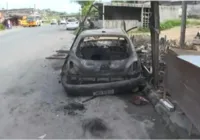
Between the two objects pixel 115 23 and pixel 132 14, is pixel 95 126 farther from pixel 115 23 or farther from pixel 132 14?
pixel 132 14

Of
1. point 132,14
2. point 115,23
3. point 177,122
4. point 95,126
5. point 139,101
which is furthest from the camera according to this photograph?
point 132,14

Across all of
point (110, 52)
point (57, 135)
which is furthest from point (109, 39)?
point (57, 135)

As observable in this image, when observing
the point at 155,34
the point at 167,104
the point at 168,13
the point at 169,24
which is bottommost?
the point at 167,104

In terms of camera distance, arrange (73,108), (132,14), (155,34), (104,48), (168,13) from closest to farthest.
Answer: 1. (73,108)
2. (155,34)
3. (104,48)
4. (132,14)
5. (168,13)

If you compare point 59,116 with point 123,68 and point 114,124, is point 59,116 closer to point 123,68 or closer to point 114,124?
point 114,124

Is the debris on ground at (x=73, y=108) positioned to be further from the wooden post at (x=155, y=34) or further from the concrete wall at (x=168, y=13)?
the concrete wall at (x=168, y=13)

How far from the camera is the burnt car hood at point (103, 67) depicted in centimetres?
651

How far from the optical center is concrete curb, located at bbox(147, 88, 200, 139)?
14.1 ft

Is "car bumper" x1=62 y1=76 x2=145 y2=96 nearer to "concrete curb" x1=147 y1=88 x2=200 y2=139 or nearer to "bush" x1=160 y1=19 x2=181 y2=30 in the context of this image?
"concrete curb" x1=147 y1=88 x2=200 y2=139

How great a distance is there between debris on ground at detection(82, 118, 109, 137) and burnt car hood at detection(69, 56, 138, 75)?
156 cm

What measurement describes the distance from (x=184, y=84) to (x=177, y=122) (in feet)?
2.85

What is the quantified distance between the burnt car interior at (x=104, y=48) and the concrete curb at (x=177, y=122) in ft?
6.61

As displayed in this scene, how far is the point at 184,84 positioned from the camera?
4.20 meters

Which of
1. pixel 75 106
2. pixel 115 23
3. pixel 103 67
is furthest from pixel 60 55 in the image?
pixel 115 23
